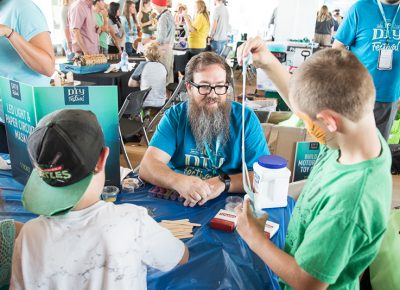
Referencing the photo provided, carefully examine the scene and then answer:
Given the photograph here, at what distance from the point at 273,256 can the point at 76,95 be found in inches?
38.9

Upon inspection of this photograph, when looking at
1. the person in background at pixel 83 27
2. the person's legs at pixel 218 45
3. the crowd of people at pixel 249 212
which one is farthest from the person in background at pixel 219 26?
the crowd of people at pixel 249 212

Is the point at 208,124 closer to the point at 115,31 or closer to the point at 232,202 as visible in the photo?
the point at 232,202

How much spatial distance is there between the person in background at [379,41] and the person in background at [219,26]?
548cm

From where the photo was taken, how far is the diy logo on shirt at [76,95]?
1.44 metres

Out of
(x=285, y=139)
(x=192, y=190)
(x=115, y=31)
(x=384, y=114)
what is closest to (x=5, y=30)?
(x=192, y=190)

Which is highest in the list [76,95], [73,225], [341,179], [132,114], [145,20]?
[145,20]

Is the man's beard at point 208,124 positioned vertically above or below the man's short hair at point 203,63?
below

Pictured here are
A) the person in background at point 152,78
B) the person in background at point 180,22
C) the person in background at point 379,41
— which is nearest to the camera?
the person in background at point 379,41

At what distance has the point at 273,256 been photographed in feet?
3.34

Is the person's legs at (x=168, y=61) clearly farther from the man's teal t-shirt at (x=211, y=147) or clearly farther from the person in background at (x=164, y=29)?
the man's teal t-shirt at (x=211, y=147)

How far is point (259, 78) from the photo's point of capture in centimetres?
503

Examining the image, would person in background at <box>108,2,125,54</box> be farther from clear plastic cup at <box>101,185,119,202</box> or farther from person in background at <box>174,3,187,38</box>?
clear plastic cup at <box>101,185,119,202</box>

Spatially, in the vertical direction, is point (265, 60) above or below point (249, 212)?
→ above

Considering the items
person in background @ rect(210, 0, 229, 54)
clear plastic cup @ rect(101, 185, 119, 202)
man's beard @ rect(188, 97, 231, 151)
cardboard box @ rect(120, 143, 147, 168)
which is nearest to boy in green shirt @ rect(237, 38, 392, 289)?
clear plastic cup @ rect(101, 185, 119, 202)
